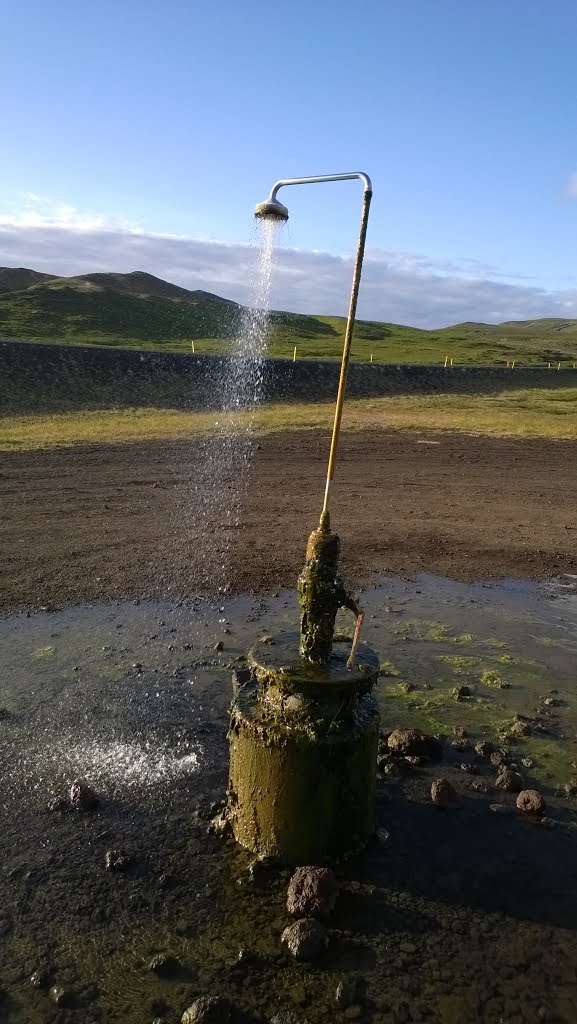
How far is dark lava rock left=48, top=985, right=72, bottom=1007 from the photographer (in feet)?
12.1

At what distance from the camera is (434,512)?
14.2m

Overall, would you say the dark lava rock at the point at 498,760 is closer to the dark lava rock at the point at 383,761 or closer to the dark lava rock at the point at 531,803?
the dark lava rock at the point at 531,803

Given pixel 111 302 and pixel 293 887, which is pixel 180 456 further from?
pixel 111 302

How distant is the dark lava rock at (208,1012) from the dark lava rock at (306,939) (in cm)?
48

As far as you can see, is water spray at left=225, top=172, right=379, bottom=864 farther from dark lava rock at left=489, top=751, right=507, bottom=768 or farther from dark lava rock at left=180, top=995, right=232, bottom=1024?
dark lava rock at left=489, top=751, right=507, bottom=768

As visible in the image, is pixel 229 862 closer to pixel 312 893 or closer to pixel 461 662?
pixel 312 893

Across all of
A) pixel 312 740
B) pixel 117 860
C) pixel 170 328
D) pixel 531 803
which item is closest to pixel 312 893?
pixel 312 740

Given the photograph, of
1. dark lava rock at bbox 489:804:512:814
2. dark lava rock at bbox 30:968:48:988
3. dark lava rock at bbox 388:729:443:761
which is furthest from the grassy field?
dark lava rock at bbox 30:968:48:988

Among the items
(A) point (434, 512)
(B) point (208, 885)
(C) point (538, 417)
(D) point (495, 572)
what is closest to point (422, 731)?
(B) point (208, 885)

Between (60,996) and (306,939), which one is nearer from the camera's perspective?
(60,996)

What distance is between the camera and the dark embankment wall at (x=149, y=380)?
98.8 feet

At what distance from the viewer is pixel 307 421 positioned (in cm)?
2583

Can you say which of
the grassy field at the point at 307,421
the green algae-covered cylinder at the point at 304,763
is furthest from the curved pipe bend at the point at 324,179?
the grassy field at the point at 307,421

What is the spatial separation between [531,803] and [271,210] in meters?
4.37
